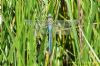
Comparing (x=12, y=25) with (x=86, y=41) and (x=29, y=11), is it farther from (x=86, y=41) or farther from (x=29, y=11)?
(x=86, y=41)

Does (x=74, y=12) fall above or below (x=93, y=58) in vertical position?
above

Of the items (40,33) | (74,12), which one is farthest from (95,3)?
(40,33)

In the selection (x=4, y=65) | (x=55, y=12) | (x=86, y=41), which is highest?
(x=55, y=12)
